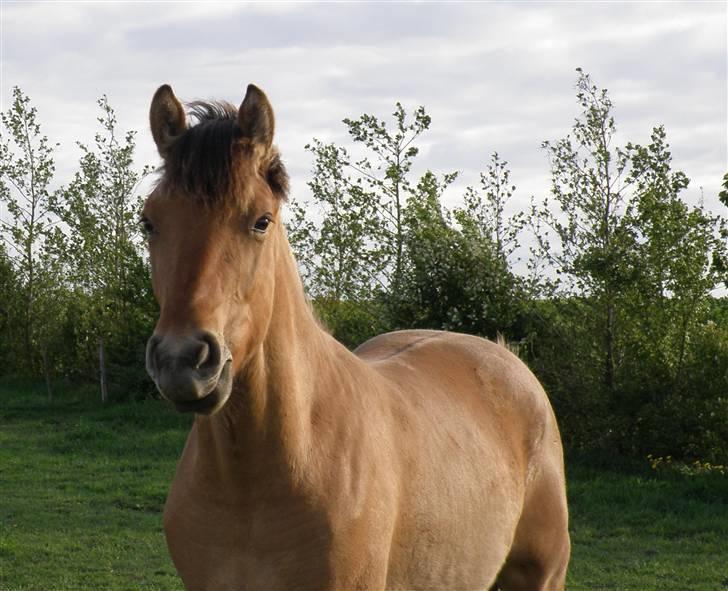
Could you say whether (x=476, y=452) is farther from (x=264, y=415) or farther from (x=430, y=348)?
(x=264, y=415)

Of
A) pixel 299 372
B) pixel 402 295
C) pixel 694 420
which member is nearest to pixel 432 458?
pixel 299 372

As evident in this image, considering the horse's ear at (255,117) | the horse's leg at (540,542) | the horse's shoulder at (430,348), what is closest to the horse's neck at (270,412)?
the horse's ear at (255,117)

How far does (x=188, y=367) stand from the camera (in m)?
2.53

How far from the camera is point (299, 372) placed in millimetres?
3180

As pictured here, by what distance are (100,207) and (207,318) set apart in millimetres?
19690

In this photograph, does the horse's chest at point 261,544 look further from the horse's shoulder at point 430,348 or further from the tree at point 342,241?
the tree at point 342,241

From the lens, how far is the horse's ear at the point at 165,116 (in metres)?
3.04

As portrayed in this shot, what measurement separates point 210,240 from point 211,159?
0.83 feet

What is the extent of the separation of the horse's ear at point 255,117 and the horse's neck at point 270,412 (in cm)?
37

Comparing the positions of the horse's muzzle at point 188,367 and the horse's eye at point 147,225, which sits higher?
the horse's eye at point 147,225

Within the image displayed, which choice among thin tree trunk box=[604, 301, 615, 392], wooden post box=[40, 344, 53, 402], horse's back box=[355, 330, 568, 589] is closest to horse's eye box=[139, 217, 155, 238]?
horse's back box=[355, 330, 568, 589]

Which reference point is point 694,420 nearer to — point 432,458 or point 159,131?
point 432,458

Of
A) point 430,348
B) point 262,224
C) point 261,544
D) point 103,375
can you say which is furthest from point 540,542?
point 103,375

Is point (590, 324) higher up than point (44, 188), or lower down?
lower down
